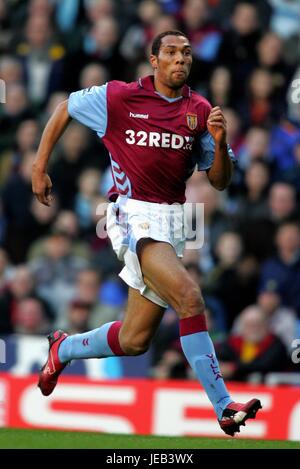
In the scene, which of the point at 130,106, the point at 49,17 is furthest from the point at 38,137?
the point at 130,106

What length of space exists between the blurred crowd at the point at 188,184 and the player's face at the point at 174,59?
11.9 feet

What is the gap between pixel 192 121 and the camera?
8.00m

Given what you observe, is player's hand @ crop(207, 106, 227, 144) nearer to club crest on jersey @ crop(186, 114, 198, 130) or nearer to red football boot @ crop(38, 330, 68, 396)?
club crest on jersey @ crop(186, 114, 198, 130)

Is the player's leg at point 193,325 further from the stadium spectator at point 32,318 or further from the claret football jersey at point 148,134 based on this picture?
the stadium spectator at point 32,318

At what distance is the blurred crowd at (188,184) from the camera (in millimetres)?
11562

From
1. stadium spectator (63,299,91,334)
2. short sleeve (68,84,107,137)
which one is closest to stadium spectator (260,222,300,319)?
stadium spectator (63,299,91,334)

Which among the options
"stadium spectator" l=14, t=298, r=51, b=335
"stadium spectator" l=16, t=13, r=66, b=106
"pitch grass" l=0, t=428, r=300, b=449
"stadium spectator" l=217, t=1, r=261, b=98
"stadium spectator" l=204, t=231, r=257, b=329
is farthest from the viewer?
"stadium spectator" l=16, t=13, r=66, b=106

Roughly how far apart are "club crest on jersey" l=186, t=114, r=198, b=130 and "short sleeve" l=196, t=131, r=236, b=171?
10cm

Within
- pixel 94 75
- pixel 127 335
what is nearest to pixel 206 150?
Result: pixel 127 335

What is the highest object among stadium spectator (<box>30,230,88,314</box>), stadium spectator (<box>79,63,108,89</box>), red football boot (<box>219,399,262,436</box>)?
stadium spectator (<box>79,63,108,89</box>)

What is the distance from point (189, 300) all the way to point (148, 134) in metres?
1.13

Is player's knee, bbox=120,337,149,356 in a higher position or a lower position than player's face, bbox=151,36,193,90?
lower

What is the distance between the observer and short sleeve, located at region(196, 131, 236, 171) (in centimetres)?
806
